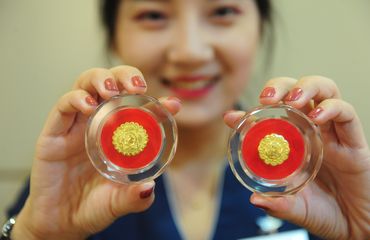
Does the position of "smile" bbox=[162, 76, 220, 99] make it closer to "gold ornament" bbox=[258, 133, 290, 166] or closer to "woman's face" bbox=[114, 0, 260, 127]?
"woman's face" bbox=[114, 0, 260, 127]

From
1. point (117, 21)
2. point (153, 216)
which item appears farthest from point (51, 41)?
point (153, 216)

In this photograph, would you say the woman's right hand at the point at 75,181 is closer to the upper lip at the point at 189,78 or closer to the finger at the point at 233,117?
the finger at the point at 233,117

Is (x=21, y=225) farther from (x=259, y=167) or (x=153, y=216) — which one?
(x=259, y=167)

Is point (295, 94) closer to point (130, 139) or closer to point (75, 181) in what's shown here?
point (130, 139)

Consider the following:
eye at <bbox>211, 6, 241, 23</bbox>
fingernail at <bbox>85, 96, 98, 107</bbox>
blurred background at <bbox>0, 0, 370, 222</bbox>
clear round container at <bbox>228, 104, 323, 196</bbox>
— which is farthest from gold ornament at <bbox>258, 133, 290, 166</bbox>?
blurred background at <bbox>0, 0, 370, 222</bbox>

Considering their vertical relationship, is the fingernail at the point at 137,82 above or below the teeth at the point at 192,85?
above

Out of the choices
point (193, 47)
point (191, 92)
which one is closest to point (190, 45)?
point (193, 47)

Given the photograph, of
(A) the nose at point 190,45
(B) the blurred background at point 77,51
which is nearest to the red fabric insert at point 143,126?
(A) the nose at point 190,45
